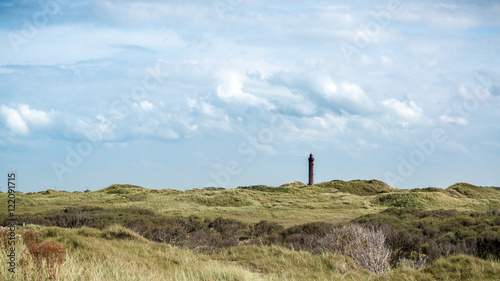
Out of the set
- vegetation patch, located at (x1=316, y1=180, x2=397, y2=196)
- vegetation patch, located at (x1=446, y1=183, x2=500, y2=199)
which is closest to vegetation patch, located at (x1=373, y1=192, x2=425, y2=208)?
vegetation patch, located at (x1=316, y1=180, x2=397, y2=196)

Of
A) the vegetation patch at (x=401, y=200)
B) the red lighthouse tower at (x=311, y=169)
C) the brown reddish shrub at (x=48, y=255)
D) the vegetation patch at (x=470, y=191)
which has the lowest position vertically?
the brown reddish shrub at (x=48, y=255)

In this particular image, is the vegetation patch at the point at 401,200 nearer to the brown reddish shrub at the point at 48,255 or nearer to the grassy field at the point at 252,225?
the grassy field at the point at 252,225

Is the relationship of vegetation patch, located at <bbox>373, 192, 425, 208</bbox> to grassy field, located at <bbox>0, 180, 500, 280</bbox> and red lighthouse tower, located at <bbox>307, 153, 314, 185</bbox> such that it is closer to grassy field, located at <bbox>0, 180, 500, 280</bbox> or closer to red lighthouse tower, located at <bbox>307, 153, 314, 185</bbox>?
grassy field, located at <bbox>0, 180, 500, 280</bbox>

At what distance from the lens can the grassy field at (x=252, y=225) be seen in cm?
939

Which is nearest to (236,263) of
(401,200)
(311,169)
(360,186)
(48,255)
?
(48,255)

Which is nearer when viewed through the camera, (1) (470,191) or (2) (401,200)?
(2) (401,200)

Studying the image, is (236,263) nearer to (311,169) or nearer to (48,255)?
(48,255)

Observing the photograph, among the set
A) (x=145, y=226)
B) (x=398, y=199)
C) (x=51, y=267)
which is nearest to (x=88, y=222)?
(x=145, y=226)

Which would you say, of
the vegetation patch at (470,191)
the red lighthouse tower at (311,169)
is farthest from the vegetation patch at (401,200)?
the red lighthouse tower at (311,169)

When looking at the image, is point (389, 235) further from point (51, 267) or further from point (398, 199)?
point (398, 199)

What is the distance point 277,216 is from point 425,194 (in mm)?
18960

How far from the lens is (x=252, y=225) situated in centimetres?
2703

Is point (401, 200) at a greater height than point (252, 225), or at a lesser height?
greater

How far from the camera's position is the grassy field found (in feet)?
30.8
